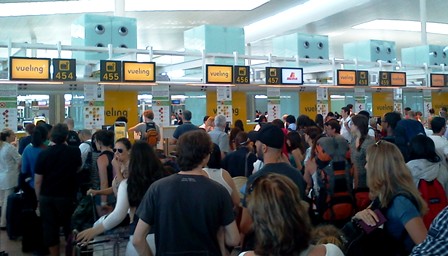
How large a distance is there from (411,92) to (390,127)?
1355 centimetres

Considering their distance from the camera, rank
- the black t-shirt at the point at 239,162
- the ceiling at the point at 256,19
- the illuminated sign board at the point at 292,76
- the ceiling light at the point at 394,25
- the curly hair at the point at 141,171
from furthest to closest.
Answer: the ceiling light at the point at 394,25 → the ceiling at the point at 256,19 → the illuminated sign board at the point at 292,76 → the black t-shirt at the point at 239,162 → the curly hair at the point at 141,171

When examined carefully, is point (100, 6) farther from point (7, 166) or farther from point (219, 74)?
point (7, 166)

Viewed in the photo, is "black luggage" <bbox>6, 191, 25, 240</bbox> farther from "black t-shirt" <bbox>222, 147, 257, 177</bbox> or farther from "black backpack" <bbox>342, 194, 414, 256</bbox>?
"black backpack" <bbox>342, 194, 414, 256</bbox>

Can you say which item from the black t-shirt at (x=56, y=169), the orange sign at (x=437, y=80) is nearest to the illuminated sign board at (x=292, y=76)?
the orange sign at (x=437, y=80)

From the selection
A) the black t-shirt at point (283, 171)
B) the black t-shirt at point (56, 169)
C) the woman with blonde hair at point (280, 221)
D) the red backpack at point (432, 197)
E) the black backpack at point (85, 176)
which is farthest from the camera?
the black backpack at point (85, 176)

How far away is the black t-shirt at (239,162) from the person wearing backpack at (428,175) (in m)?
1.75

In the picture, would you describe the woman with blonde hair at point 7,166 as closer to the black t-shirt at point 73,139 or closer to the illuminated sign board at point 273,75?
the black t-shirt at point 73,139

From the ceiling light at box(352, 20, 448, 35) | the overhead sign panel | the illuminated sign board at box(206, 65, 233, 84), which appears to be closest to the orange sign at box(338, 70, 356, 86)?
the overhead sign panel

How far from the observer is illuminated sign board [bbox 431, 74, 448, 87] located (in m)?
16.4

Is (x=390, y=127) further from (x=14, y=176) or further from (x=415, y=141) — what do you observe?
(x=14, y=176)

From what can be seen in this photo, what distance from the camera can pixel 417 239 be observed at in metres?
2.71

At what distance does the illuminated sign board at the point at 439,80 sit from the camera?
16.4m

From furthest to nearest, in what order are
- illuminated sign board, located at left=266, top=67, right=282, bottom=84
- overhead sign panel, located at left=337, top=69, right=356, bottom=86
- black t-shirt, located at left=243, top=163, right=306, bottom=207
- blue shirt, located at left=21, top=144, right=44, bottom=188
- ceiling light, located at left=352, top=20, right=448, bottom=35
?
ceiling light, located at left=352, top=20, right=448, bottom=35 → overhead sign panel, located at left=337, top=69, right=356, bottom=86 → illuminated sign board, located at left=266, top=67, right=282, bottom=84 → blue shirt, located at left=21, top=144, right=44, bottom=188 → black t-shirt, located at left=243, top=163, right=306, bottom=207

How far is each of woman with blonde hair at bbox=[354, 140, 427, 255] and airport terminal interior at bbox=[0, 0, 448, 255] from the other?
5.60 meters
